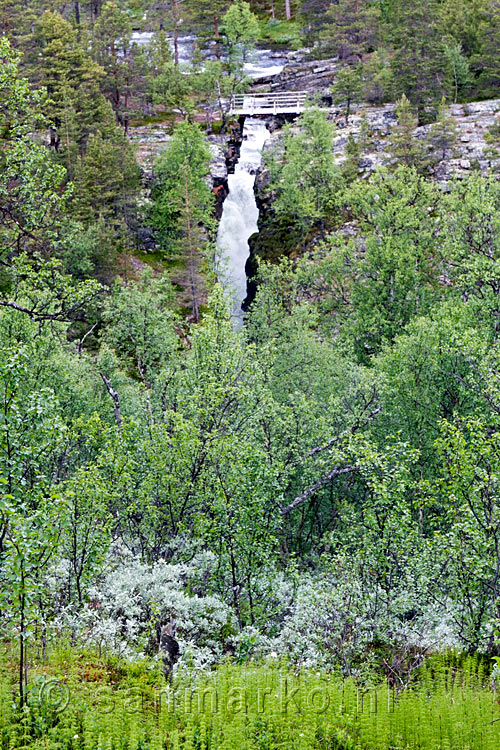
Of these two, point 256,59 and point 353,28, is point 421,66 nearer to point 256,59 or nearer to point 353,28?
point 353,28

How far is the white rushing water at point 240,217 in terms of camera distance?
6044cm

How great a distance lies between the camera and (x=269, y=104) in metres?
81.1

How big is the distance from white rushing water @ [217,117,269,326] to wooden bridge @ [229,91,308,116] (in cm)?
347

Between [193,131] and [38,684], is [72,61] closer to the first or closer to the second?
[193,131]

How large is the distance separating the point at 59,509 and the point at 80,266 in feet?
128

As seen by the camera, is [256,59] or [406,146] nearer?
[406,146]

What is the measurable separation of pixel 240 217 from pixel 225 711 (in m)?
59.7

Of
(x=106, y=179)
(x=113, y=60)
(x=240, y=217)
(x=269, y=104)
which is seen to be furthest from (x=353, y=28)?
(x=106, y=179)

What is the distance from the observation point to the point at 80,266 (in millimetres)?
48250

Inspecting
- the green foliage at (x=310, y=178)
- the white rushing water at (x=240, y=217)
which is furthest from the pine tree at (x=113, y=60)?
the green foliage at (x=310, y=178)

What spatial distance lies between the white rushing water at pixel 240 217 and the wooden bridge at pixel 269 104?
3468mm

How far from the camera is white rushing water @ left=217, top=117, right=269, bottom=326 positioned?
2379 inches

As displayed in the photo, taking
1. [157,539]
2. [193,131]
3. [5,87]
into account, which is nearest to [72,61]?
[193,131]

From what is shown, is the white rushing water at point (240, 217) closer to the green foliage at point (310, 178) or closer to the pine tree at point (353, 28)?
the green foliage at point (310, 178)
